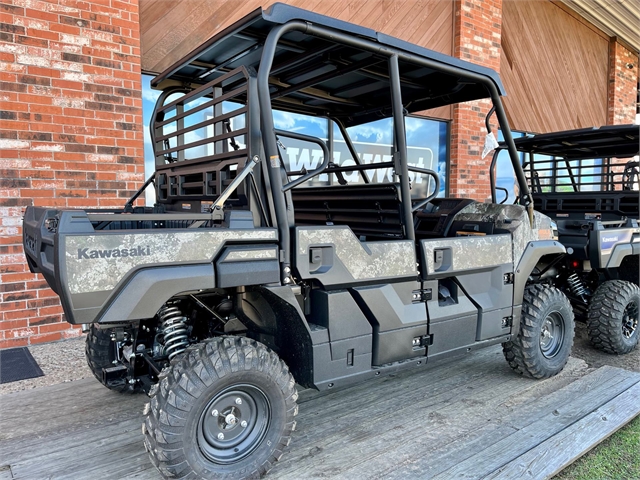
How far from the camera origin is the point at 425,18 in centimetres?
718

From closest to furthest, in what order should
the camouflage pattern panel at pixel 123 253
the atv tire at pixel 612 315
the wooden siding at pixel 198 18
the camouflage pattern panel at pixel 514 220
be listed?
1. the camouflage pattern panel at pixel 123 253
2. the camouflage pattern panel at pixel 514 220
3. the atv tire at pixel 612 315
4. the wooden siding at pixel 198 18

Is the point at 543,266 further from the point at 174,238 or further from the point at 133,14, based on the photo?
the point at 133,14

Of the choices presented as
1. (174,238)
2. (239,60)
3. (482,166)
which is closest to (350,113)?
(239,60)

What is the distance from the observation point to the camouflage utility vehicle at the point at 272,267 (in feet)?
6.80

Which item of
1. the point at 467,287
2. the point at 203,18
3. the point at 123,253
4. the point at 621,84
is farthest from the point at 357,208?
the point at 621,84

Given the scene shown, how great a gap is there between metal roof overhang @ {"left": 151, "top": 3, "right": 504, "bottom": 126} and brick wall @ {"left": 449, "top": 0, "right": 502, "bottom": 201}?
4.19 metres

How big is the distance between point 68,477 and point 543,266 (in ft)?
11.3

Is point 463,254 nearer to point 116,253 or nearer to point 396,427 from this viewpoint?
point 396,427

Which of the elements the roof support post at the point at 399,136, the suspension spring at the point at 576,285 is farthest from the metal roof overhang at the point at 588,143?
the roof support post at the point at 399,136

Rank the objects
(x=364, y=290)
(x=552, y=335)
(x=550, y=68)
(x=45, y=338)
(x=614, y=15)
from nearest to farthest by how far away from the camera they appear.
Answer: (x=364, y=290) → (x=552, y=335) → (x=45, y=338) → (x=550, y=68) → (x=614, y=15)

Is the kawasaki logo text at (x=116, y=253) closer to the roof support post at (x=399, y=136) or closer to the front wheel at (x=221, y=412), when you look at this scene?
the front wheel at (x=221, y=412)

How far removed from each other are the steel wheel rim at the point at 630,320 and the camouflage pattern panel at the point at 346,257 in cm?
274

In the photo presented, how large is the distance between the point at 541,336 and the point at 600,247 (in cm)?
100

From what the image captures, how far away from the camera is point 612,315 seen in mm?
4156
